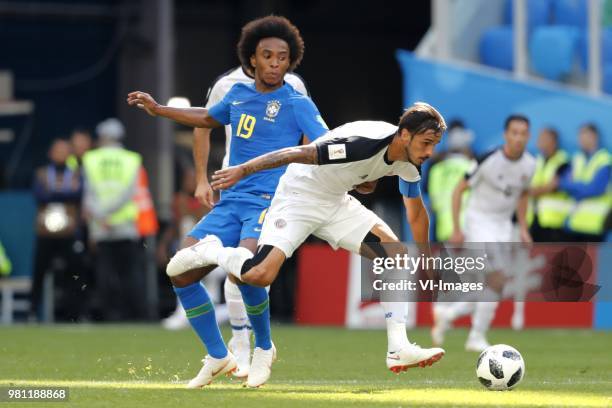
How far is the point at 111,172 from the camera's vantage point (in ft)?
58.1

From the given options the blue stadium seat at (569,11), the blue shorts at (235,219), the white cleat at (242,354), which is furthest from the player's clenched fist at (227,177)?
the blue stadium seat at (569,11)

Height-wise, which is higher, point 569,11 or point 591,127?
point 569,11

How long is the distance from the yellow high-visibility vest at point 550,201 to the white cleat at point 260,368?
7.82 meters

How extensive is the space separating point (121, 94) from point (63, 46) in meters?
1.09

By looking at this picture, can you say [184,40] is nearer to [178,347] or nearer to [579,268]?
[579,268]

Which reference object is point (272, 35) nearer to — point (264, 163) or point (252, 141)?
point (252, 141)

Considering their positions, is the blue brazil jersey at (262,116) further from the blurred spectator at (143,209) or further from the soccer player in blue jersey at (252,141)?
the blurred spectator at (143,209)

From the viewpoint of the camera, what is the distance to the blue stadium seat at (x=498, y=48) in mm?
18703

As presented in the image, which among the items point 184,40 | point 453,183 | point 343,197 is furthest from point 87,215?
point 343,197

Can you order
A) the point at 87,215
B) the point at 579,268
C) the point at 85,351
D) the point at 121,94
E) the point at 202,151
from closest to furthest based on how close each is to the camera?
the point at 202,151 < the point at 85,351 < the point at 579,268 < the point at 87,215 < the point at 121,94

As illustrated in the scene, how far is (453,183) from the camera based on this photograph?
660 inches

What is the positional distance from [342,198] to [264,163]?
0.99 meters

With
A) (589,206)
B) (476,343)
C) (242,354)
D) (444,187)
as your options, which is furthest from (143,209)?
(242,354)

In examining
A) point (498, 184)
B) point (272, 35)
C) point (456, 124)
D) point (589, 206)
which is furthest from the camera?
point (456, 124)
